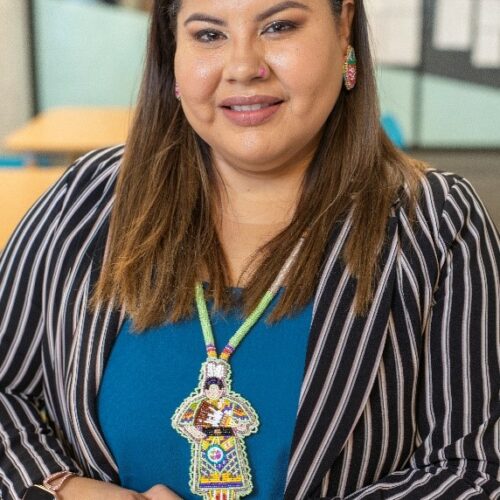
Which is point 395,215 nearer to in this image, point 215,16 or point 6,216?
point 215,16

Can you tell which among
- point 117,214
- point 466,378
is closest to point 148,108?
point 117,214

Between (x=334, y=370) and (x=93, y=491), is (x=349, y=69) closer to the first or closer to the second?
(x=334, y=370)

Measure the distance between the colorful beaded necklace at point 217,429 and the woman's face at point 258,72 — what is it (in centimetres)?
33

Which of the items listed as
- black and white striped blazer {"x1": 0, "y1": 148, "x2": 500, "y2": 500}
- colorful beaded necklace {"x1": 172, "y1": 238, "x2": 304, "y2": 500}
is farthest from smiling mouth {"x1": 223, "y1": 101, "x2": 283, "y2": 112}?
colorful beaded necklace {"x1": 172, "y1": 238, "x2": 304, "y2": 500}

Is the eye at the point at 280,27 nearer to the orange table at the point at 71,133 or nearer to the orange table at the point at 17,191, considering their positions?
the orange table at the point at 17,191

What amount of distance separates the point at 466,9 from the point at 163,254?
5.30 meters

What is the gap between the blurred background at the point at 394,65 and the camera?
6039mm

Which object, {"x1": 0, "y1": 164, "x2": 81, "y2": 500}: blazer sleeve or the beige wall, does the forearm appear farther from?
the beige wall

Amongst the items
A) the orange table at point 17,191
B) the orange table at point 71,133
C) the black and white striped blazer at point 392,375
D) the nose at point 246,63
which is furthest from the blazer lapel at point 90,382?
the orange table at point 71,133

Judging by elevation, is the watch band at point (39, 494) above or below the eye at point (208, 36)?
below

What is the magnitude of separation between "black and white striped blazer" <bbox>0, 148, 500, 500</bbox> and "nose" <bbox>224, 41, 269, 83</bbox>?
0.94 feet

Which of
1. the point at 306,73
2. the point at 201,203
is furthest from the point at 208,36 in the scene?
the point at 201,203

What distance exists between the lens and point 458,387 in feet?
4.00

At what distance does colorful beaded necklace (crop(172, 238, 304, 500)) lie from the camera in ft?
4.00
